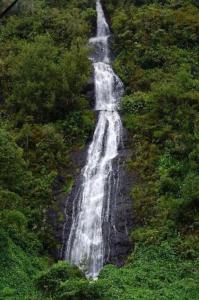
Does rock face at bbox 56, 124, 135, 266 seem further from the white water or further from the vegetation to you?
the vegetation

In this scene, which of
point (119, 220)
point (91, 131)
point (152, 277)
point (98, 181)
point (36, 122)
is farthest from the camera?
point (36, 122)

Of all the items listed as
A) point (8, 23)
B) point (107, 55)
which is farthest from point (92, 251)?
point (8, 23)

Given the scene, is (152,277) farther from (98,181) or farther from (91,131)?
(91,131)

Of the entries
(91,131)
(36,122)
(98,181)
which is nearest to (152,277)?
(98,181)

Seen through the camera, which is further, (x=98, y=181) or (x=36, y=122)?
(x=36, y=122)

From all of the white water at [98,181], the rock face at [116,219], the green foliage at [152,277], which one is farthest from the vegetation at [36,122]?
the green foliage at [152,277]

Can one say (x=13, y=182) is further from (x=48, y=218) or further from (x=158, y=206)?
(x=158, y=206)
